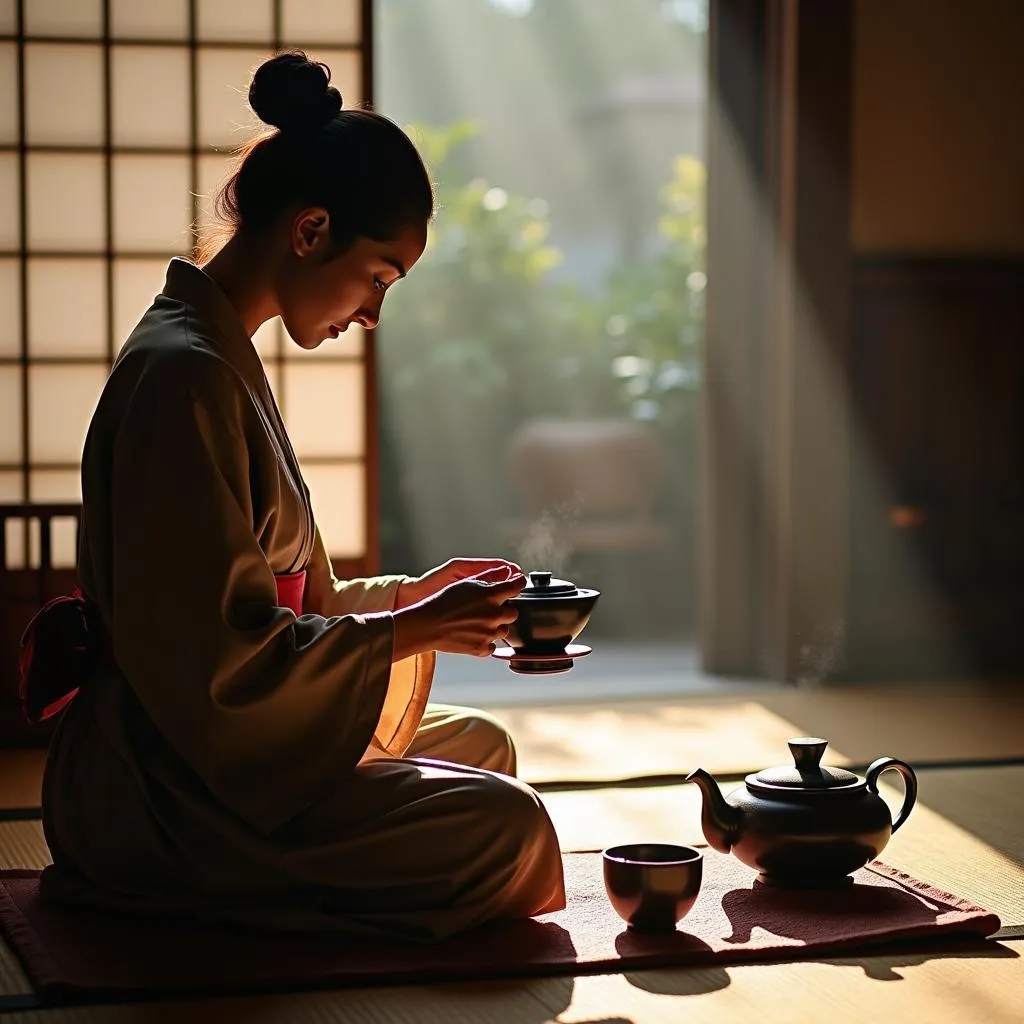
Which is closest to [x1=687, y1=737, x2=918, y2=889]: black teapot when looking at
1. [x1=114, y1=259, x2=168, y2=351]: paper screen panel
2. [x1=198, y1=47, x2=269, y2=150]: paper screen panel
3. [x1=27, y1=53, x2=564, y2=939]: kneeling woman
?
[x1=27, y1=53, x2=564, y2=939]: kneeling woman

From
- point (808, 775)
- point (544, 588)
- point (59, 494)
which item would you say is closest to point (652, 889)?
point (808, 775)

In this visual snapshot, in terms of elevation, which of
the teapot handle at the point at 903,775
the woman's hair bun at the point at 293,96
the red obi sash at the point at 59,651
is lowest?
the teapot handle at the point at 903,775

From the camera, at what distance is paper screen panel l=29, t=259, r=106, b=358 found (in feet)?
16.0

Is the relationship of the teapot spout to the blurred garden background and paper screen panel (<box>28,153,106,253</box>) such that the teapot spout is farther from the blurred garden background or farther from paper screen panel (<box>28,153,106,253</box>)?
the blurred garden background

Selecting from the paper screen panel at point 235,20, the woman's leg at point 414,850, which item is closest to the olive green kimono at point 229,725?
the woman's leg at point 414,850

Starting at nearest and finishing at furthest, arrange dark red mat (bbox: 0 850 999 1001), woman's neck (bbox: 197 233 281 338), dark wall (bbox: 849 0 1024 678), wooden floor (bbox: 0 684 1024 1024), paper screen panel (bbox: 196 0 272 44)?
→ wooden floor (bbox: 0 684 1024 1024)
dark red mat (bbox: 0 850 999 1001)
woman's neck (bbox: 197 233 281 338)
paper screen panel (bbox: 196 0 272 44)
dark wall (bbox: 849 0 1024 678)

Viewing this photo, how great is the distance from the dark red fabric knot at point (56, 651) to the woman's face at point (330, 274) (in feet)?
1.67

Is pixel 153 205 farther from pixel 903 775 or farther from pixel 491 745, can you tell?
pixel 903 775

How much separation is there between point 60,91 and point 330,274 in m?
2.78

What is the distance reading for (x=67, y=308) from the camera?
16.0 feet

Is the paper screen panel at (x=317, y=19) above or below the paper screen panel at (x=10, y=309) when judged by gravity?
above

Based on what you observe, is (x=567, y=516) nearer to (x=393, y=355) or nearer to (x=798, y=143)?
(x=393, y=355)

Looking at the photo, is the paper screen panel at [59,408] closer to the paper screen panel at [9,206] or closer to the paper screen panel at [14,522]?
the paper screen panel at [14,522]

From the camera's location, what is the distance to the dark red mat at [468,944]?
2.14 metres
